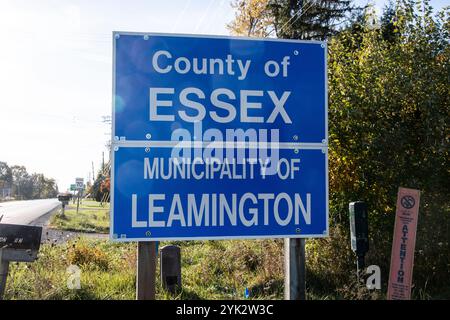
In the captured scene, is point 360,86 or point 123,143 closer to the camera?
point 123,143

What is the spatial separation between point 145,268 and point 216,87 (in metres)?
1.39

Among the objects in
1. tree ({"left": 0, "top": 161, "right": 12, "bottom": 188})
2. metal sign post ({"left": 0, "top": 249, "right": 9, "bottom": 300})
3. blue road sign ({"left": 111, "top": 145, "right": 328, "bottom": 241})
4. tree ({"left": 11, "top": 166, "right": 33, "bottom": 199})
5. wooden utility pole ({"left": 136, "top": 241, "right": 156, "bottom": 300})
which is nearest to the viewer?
blue road sign ({"left": 111, "top": 145, "right": 328, "bottom": 241})

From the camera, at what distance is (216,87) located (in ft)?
11.3

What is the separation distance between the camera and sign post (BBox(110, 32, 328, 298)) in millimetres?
3291

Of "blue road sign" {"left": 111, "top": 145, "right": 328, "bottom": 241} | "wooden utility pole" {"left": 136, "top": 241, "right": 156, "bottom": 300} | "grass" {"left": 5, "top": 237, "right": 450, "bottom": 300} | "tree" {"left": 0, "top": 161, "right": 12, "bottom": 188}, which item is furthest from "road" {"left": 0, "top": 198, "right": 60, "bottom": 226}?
"tree" {"left": 0, "top": 161, "right": 12, "bottom": 188}

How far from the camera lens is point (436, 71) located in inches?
312

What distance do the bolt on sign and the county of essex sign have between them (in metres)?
2.17

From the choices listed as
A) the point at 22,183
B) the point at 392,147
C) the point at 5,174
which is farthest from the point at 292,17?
the point at 22,183

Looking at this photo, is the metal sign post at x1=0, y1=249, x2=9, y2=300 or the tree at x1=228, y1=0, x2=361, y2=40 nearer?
the metal sign post at x1=0, y1=249, x2=9, y2=300

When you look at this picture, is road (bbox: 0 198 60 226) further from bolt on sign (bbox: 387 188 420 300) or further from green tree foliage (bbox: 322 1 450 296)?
bolt on sign (bbox: 387 188 420 300)

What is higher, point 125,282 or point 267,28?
point 267,28

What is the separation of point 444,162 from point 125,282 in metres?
5.37

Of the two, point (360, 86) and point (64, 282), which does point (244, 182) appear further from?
point (360, 86)
